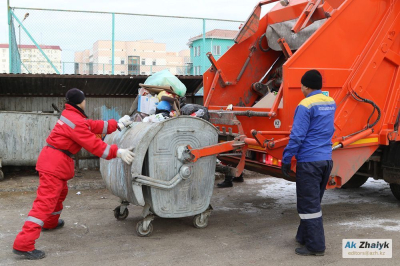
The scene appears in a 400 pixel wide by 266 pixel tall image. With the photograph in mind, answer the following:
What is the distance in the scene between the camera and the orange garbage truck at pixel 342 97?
168 inches

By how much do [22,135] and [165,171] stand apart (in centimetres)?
364

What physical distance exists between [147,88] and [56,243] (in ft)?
6.30

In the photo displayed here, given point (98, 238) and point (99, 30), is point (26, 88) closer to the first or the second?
point (99, 30)

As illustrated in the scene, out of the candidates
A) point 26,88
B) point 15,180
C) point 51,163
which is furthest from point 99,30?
point 51,163

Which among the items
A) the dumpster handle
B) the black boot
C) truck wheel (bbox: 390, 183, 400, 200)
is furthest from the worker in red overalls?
truck wheel (bbox: 390, 183, 400, 200)

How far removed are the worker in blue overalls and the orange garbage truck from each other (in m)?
0.44

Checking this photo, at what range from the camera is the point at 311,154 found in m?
3.72

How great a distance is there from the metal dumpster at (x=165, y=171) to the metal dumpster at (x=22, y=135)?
9.63 feet

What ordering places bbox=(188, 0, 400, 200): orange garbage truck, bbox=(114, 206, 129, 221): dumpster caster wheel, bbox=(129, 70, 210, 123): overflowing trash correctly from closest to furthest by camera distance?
bbox=(188, 0, 400, 200): orange garbage truck < bbox=(129, 70, 210, 123): overflowing trash < bbox=(114, 206, 129, 221): dumpster caster wheel

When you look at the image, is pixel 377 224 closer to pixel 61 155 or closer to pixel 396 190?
pixel 396 190

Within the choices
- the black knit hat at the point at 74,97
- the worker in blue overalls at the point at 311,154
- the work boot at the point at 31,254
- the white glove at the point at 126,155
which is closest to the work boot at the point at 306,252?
the worker in blue overalls at the point at 311,154

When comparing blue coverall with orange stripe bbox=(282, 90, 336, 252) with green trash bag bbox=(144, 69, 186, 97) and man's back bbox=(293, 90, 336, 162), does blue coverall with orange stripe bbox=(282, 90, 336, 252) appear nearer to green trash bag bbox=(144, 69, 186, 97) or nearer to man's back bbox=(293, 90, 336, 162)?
man's back bbox=(293, 90, 336, 162)

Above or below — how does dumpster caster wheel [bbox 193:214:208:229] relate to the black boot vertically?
above

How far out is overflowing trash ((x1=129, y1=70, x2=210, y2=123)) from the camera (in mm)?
4648
